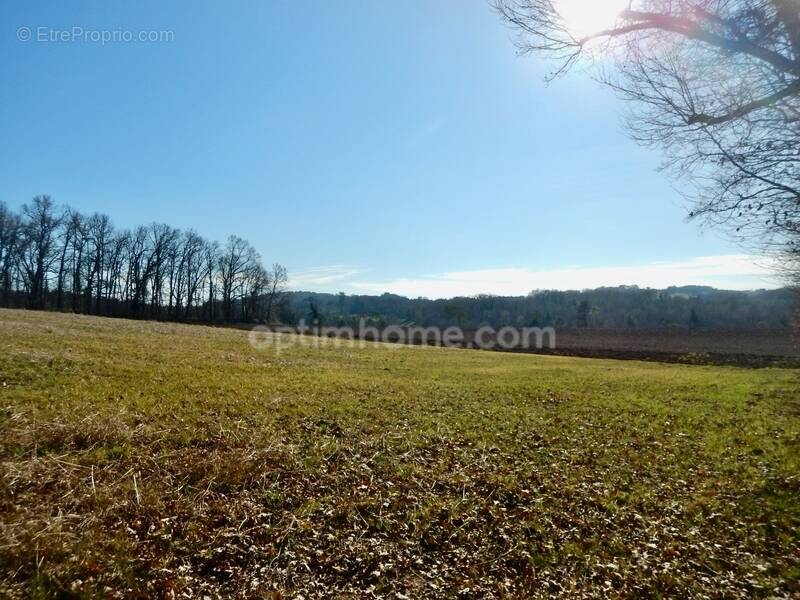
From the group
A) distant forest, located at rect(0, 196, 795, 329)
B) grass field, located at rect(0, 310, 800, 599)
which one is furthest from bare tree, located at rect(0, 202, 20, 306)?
grass field, located at rect(0, 310, 800, 599)

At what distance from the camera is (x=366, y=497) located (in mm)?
5938

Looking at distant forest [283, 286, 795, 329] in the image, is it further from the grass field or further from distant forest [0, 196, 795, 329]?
the grass field

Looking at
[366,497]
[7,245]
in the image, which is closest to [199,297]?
[7,245]

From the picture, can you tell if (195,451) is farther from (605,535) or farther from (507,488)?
(605,535)

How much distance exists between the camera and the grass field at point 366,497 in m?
4.27

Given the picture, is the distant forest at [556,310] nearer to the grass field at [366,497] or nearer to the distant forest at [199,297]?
the distant forest at [199,297]

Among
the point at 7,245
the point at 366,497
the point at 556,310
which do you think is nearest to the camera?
the point at 366,497

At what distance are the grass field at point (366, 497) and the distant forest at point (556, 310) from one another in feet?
201

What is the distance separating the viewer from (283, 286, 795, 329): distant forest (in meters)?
79.8

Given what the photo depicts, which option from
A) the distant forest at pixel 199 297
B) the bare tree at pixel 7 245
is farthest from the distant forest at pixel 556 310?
the bare tree at pixel 7 245

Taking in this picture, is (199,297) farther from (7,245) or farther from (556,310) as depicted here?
(556,310)

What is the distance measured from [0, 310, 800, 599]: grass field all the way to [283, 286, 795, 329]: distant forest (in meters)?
61.3

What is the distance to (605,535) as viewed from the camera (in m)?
5.27

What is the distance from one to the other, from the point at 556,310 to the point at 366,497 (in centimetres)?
10973
